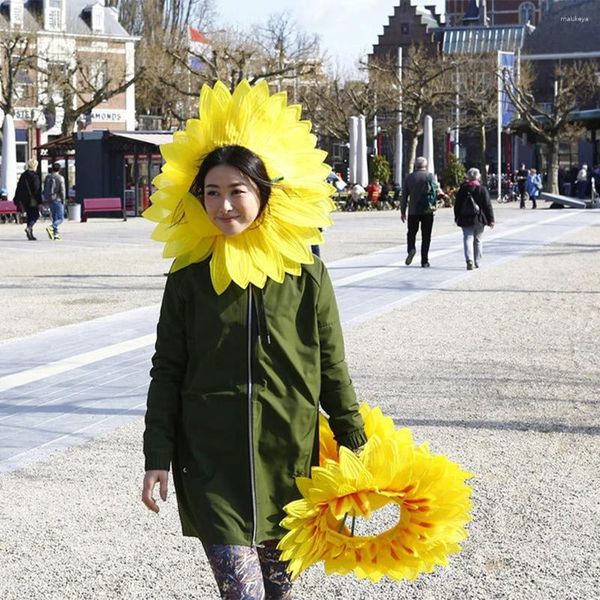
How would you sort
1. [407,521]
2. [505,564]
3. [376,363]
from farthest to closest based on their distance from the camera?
[376,363] → [505,564] → [407,521]

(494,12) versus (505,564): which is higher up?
(494,12)

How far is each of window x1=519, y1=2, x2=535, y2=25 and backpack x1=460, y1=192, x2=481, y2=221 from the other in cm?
9926

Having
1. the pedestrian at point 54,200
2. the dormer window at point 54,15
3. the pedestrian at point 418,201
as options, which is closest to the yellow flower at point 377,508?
the pedestrian at point 418,201

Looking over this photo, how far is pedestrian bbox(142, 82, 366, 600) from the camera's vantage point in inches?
120

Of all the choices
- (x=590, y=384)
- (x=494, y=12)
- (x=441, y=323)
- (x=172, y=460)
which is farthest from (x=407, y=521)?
(x=494, y=12)

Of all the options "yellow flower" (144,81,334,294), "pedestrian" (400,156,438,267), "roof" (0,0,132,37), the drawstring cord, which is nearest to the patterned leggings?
the drawstring cord

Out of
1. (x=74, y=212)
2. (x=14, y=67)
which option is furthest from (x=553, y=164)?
(x=74, y=212)

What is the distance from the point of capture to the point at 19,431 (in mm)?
7074

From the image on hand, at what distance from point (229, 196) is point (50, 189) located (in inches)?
1017

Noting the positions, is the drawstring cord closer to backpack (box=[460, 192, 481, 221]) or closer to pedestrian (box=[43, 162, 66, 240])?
backpack (box=[460, 192, 481, 221])

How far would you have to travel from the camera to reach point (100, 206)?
37469mm

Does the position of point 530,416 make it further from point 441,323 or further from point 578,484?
point 441,323

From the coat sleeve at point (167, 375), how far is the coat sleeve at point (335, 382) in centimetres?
35

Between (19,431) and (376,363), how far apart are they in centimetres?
344
